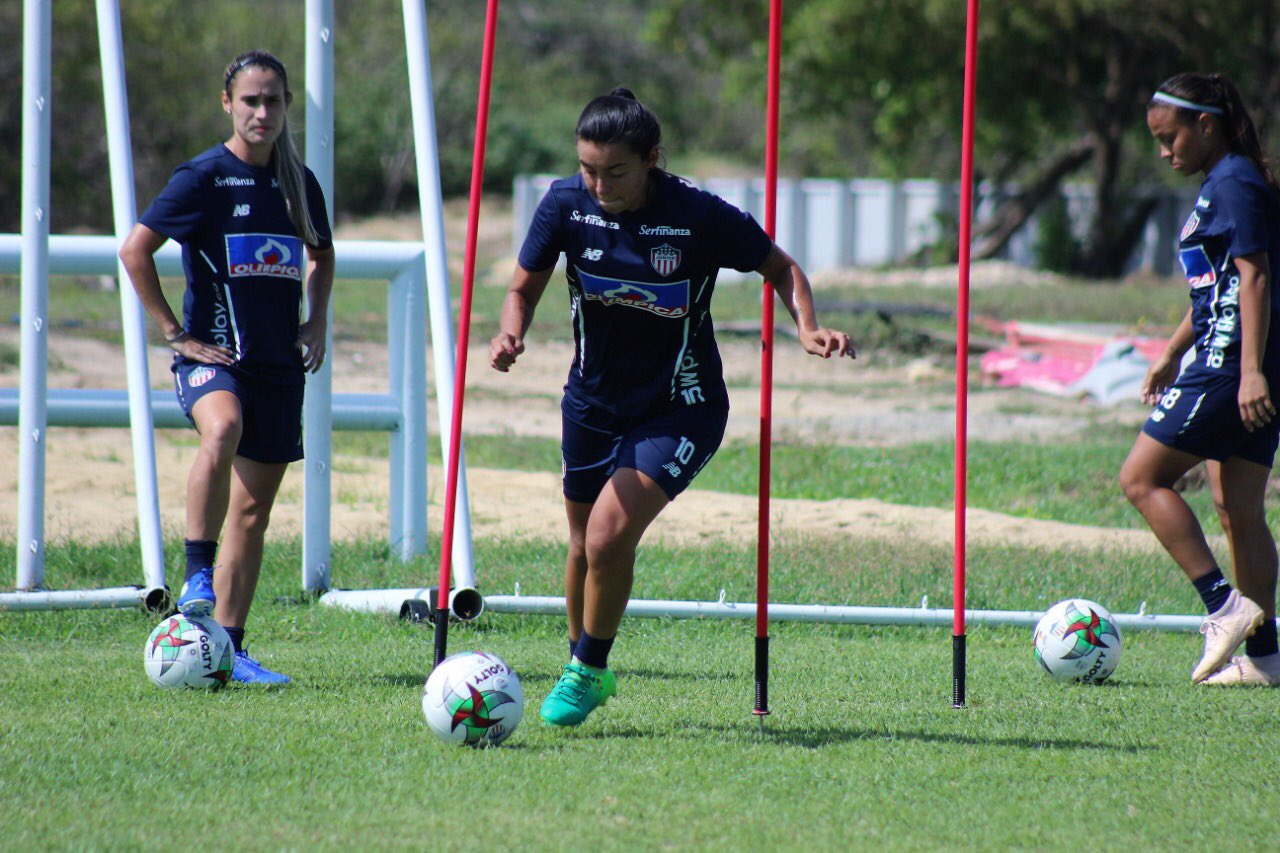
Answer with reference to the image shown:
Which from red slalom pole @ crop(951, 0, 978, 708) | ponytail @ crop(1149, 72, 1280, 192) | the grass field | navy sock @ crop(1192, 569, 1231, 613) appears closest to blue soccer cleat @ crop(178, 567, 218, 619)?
the grass field

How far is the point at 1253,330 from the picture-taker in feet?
17.8

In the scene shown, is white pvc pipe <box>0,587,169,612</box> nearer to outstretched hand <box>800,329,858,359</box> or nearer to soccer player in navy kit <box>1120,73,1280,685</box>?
outstretched hand <box>800,329,858,359</box>

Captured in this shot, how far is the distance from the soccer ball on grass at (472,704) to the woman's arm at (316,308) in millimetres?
1692

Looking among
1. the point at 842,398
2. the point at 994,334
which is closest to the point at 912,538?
the point at 842,398

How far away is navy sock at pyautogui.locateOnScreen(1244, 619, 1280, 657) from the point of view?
5.82 meters

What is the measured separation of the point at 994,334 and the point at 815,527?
14.2m

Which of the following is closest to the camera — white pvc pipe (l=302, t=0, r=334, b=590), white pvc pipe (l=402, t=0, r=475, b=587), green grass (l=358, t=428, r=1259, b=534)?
white pvc pipe (l=402, t=0, r=475, b=587)

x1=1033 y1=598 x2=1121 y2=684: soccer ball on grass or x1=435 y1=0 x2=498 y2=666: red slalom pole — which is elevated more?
x1=435 y1=0 x2=498 y2=666: red slalom pole

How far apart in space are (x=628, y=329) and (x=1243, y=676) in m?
2.81

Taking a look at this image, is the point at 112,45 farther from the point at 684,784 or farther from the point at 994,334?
the point at 994,334

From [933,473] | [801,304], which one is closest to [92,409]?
[801,304]

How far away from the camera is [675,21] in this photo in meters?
33.7

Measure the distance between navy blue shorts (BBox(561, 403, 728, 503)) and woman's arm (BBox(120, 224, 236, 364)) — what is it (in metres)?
1.43

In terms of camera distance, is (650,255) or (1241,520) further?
(1241,520)
